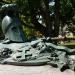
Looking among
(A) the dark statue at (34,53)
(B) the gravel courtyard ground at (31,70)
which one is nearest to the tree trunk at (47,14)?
(A) the dark statue at (34,53)

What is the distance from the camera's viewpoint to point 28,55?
5.49m

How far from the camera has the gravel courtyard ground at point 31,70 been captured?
4.95m

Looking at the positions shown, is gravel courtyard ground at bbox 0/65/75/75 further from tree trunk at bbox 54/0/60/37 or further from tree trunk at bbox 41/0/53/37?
tree trunk at bbox 54/0/60/37

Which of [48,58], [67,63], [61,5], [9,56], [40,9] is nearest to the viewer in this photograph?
[67,63]

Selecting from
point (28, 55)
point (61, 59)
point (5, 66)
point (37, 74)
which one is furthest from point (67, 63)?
point (5, 66)

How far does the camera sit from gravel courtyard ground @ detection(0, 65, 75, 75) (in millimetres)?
4948

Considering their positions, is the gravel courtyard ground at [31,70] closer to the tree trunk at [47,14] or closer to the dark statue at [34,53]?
the dark statue at [34,53]

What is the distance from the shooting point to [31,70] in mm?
5160

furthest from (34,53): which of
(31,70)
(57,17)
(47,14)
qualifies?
(57,17)

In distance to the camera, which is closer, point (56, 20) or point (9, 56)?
point (9, 56)

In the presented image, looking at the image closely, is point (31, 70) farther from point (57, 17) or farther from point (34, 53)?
point (57, 17)

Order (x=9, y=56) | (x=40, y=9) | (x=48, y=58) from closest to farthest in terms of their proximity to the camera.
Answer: (x=48, y=58) → (x=9, y=56) → (x=40, y=9)

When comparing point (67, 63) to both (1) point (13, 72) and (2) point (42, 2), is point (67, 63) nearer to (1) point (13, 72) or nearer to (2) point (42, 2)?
(1) point (13, 72)

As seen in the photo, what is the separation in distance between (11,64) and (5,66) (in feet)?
0.40
